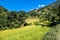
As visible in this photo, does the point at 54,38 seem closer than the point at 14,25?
Yes

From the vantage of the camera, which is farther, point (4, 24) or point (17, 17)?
point (17, 17)

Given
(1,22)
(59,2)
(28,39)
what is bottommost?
(28,39)

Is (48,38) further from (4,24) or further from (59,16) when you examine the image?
(59,16)

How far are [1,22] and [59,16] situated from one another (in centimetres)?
3227

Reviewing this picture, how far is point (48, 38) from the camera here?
3575 cm

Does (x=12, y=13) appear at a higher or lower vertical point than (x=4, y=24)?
higher

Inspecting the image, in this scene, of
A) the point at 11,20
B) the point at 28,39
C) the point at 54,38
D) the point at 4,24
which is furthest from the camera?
the point at 11,20

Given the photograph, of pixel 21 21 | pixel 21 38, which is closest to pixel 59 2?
pixel 21 21

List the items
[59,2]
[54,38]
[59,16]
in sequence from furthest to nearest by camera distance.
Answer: [59,2] < [59,16] < [54,38]

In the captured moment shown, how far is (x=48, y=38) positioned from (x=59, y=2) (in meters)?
61.2

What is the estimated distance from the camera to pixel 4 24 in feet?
225

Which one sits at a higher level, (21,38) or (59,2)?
(59,2)

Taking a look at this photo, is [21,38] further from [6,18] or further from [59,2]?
[59,2]

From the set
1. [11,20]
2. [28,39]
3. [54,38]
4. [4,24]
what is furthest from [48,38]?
[11,20]
